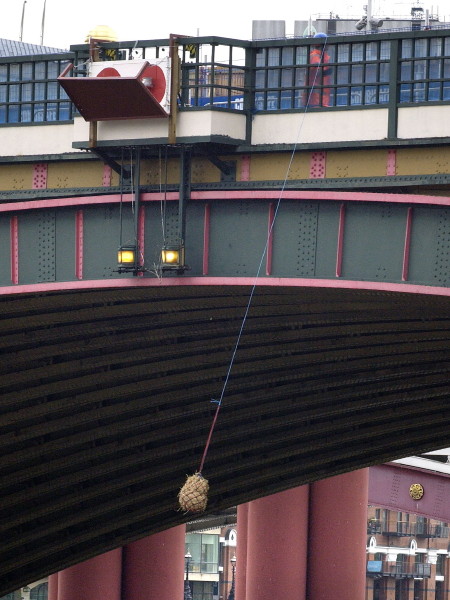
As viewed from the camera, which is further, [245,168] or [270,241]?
[245,168]

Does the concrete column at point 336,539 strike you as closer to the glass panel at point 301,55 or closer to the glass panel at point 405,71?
the glass panel at point 301,55

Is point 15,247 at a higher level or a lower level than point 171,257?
higher

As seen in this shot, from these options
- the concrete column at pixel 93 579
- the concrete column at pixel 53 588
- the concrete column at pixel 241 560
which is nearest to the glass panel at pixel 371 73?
the concrete column at pixel 93 579

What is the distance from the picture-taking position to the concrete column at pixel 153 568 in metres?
49.4

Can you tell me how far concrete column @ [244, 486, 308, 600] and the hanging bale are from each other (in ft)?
91.6

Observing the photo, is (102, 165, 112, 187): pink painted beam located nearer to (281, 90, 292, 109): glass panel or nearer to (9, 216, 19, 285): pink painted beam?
(9, 216, 19, 285): pink painted beam

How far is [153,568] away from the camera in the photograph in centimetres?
4969

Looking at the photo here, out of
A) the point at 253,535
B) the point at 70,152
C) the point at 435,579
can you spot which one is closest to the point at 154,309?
the point at 70,152

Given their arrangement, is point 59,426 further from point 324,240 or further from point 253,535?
point 253,535

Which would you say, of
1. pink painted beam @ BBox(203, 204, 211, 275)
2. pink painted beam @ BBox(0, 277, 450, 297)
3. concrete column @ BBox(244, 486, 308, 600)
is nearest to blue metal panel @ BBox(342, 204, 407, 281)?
pink painted beam @ BBox(0, 277, 450, 297)

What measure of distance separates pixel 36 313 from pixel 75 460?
23.5 feet

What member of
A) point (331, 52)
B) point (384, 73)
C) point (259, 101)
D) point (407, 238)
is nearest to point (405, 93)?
point (384, 73)

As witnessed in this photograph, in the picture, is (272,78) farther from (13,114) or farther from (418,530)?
(418,530)

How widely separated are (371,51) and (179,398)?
14203mm
